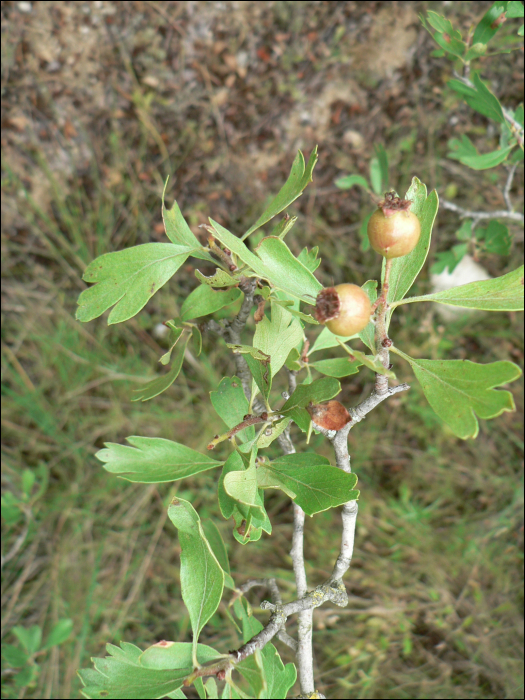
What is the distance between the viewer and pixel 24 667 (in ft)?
8.36

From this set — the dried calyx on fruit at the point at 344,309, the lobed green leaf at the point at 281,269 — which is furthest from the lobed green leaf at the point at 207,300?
the dried calyx on fruit at the point at 344,309

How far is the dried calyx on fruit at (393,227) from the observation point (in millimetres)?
818

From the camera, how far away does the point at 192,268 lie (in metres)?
3.02

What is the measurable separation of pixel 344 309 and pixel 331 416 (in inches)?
9.1

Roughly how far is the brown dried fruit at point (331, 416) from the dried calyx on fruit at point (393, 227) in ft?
0.93

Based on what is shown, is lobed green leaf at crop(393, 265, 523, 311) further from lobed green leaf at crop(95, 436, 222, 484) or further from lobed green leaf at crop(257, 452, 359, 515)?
lobed green leaf at crop(95, 436, 222, 484)

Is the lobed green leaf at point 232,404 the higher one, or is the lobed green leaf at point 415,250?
the lobed green leaf at point 415,250

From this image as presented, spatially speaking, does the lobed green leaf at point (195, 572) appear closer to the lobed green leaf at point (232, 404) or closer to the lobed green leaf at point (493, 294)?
the lobed green leaf at point (232, 404)

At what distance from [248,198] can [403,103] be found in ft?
3.48

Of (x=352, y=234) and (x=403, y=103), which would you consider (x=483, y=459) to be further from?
(x=403, y=103)

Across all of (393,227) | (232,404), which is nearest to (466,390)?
(393,227)

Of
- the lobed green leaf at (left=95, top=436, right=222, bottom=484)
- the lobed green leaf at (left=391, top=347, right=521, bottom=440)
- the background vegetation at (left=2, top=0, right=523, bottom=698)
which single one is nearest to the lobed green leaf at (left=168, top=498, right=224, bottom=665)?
the lobed green leaf at (left=95, top=436, right=222, bottom=484)

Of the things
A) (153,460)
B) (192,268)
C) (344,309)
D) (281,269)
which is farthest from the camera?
(192,268)

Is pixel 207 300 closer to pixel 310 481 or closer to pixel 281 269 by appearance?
pixel 281 269
